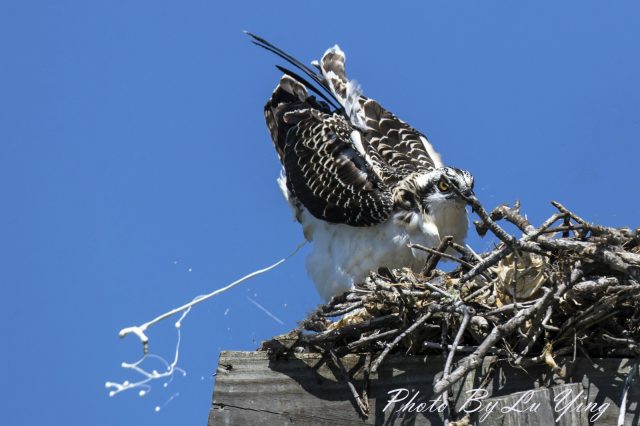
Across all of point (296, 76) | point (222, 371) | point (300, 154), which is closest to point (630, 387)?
point (222, 371)

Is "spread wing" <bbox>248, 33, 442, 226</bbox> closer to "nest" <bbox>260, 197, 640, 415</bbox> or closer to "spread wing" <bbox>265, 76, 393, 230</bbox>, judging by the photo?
"spread wing" <bbox>265, 76, 393, 230</bbox>

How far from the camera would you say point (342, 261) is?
682cm

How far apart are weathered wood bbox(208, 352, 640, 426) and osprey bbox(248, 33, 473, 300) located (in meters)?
2.14

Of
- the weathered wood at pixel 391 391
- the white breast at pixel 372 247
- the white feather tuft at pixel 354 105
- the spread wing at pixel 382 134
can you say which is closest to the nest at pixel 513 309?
the weathered wood at pixel 391 391

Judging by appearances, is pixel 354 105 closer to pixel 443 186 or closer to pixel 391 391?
pixel 443 186

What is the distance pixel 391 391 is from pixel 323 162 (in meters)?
3.18

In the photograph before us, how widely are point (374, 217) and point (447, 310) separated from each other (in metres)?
2.40

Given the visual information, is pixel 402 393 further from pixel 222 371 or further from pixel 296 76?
pixel 296 76

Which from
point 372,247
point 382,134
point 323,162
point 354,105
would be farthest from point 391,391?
point 354,105

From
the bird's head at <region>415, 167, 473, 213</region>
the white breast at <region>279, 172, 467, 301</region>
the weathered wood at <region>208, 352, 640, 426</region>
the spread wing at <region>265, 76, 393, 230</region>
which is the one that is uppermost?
the spread wing at <region>265, 76, 393, 230</region>

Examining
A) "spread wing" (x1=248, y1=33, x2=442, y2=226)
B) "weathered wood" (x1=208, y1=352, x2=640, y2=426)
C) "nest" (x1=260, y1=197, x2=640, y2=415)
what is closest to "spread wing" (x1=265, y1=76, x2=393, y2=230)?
"spread wing" (x1=248, y1=33, x2=442, y2=226)

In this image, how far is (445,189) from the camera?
6828 millimetres

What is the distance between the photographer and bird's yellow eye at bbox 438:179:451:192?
6823mm

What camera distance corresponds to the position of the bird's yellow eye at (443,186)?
682 cm
